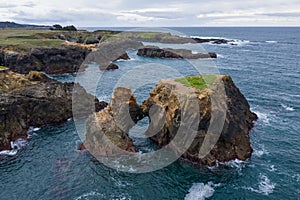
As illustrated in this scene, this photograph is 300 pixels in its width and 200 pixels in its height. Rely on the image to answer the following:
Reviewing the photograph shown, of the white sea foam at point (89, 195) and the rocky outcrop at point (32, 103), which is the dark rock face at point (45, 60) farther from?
the white sea foam at point (89, 195)

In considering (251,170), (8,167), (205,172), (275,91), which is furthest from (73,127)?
(275,91)

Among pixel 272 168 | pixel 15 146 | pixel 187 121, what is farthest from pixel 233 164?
pixel 15 146

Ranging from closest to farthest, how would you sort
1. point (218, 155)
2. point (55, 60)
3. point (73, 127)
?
point (218, 155) → point (73, 127) → point (55, 60)

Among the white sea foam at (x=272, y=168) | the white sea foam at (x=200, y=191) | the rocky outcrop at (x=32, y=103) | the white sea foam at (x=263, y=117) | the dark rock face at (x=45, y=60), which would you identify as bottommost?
the white sea foam at (x=200, y=191)

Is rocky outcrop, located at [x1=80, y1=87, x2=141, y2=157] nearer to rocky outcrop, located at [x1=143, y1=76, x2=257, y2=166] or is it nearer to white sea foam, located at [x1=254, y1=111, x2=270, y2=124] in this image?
rocky outcrop, located at [x1=143, y1=76, x2=257, y2=166]

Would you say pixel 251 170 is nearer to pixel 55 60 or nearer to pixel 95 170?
pixel 95 170

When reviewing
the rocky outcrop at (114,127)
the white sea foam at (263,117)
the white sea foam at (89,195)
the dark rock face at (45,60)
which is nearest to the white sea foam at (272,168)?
the white sea foam at (263,117)
